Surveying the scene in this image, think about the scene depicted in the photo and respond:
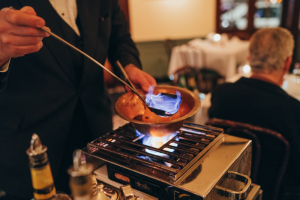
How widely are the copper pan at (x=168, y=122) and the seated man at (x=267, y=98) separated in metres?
0.62

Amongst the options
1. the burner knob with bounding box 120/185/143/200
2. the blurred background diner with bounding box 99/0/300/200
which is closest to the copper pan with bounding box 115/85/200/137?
the burner knob with bounding box 120/185/143/200

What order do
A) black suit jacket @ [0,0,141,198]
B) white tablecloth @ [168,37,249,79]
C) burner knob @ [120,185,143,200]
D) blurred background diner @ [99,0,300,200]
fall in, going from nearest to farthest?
burner knob @ [120,185,143,200] → black suit jacket @ [0,0,141,198] → white tablecloth @ [168,37,249,79] → blurred background diner @ [99,0,300,200]

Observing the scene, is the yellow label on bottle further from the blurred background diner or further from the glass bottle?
the blurred background diner

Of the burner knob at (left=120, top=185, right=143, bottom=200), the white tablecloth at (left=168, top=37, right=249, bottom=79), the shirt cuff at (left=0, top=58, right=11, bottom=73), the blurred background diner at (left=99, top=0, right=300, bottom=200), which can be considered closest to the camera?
the burner knob at (left=120, top=185, right=143, bottom=200)

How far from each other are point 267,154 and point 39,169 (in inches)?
44.6

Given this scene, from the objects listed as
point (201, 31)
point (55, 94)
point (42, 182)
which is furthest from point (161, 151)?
point (201, 31)

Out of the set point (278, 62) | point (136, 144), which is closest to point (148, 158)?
point (136, 144)

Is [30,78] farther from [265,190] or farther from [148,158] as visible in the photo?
[265,190]

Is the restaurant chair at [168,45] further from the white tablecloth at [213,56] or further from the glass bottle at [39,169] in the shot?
the glass bottle at [39,169]

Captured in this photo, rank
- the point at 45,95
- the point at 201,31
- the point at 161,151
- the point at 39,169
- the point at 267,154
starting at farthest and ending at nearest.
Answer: the point at 201,31 → the point at 267,154 → the point at 45,95 → the point at 161,151 → the point at 39,169

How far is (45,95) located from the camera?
1.09 meters

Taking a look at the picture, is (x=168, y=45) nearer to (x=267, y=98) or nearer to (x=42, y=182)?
(x=267, y=98)

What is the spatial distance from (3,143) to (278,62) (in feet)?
5.42

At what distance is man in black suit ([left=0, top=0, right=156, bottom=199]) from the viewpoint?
105 cm
